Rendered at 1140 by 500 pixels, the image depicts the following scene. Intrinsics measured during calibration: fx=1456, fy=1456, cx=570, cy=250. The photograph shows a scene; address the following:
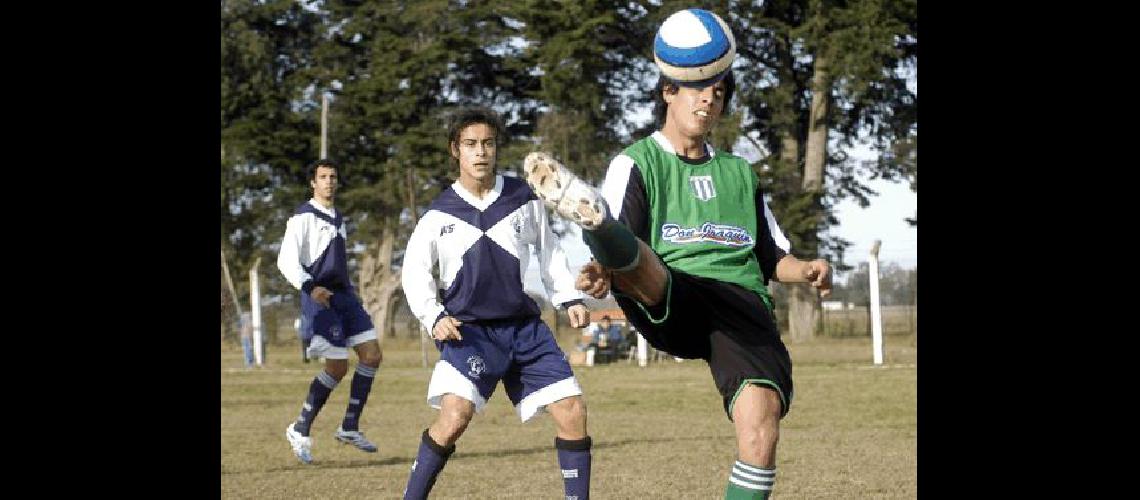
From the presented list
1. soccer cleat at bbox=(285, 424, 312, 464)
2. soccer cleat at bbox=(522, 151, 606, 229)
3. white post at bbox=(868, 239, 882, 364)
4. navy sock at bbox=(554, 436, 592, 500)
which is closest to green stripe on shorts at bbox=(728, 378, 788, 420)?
soccer cleat at bbox=(522, 151, 606, 229)

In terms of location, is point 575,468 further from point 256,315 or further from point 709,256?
point 256,315

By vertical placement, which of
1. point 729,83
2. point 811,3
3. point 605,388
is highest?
point 811,3

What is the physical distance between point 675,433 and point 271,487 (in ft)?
14.0

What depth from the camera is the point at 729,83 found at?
5.81 metres

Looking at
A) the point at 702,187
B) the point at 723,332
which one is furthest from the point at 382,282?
the point at 723,332

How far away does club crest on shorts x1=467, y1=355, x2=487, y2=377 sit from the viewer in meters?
7.18

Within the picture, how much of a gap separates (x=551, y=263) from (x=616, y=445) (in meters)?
3.84

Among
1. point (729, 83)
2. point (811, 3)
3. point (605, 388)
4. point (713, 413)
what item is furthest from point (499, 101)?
point (729, 83)

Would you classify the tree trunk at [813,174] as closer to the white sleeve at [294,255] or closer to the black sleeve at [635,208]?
the white sleeve at [294,255]

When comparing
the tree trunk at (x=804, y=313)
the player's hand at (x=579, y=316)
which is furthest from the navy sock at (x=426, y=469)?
the tree trunk at (x=804, y=313)

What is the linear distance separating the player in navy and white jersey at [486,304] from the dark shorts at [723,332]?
158 cm

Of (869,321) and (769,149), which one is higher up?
(769,149)

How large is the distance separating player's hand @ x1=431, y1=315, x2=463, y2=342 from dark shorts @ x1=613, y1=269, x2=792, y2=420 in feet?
5.26

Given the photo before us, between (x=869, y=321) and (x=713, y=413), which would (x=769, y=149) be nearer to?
(x=869, y=321)
